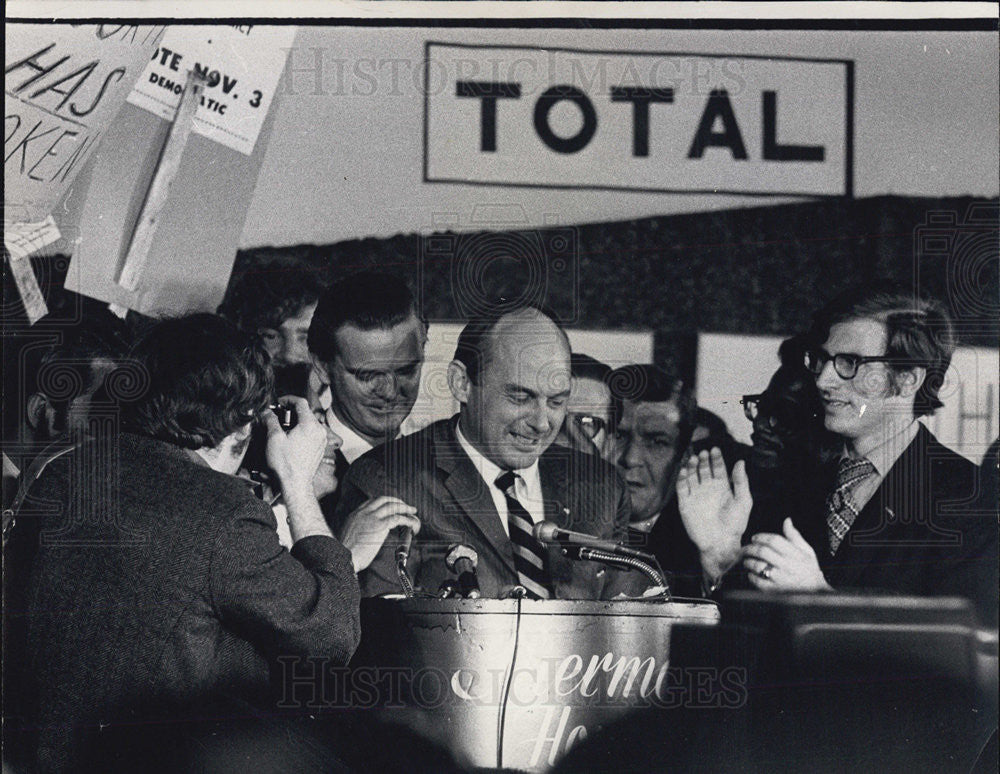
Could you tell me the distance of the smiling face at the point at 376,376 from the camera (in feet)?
11.5

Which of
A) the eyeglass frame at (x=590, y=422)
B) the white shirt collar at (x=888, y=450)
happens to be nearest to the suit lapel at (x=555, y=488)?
the eyeglass frame at (x=590, y=422)

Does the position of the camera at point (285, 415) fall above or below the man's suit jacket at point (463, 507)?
above

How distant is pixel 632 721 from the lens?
11.5ft

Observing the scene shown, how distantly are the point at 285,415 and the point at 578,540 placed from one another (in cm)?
99

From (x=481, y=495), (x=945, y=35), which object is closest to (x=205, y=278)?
(x=481, y=495)

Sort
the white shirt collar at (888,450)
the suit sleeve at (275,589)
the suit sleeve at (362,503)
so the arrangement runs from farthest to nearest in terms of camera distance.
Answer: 1. the white shirt collar at (888,450)
2. the suit sleeve at (362,503)
3. the suit sleeve at (275,589)

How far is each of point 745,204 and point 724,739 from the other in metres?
1.68

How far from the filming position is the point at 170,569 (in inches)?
116

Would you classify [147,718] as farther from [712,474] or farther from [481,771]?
[712,474]

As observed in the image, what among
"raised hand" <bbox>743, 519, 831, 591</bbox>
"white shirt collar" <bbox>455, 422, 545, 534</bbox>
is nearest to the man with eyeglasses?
"raised hand" <bbox>743, 519, 831, 591</bbox>

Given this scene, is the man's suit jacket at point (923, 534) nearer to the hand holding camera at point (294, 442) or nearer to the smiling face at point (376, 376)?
the smiling face at point (376, 376)

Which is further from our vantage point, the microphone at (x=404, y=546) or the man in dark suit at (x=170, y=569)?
the microphone at (x=404, y=546)

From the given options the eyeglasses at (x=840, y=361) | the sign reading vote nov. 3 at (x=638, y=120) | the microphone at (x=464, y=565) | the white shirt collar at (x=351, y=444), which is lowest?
the microphone at (x=464, y=565)

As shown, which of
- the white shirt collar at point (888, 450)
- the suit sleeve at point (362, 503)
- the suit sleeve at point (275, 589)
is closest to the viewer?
the suit sleeve at point (275, 589)
